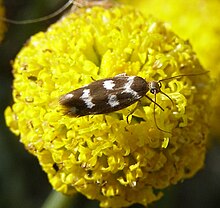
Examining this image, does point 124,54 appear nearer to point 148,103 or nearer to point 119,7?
point 148,103

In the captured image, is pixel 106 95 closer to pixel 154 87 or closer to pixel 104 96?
pixel 104 96

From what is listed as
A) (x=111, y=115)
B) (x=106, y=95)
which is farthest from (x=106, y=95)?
(x=111, y=115)

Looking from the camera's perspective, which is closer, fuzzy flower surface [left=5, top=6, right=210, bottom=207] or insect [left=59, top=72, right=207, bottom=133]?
insect [left=59, top=72, right=207, bottom=133]

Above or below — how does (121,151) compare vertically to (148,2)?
below

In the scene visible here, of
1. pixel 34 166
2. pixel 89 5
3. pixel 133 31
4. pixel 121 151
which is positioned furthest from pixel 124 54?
pixel 34 166

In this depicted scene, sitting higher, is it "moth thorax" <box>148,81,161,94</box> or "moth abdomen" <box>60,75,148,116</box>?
"moth abdomen" <box>60,75,148,116</box>
